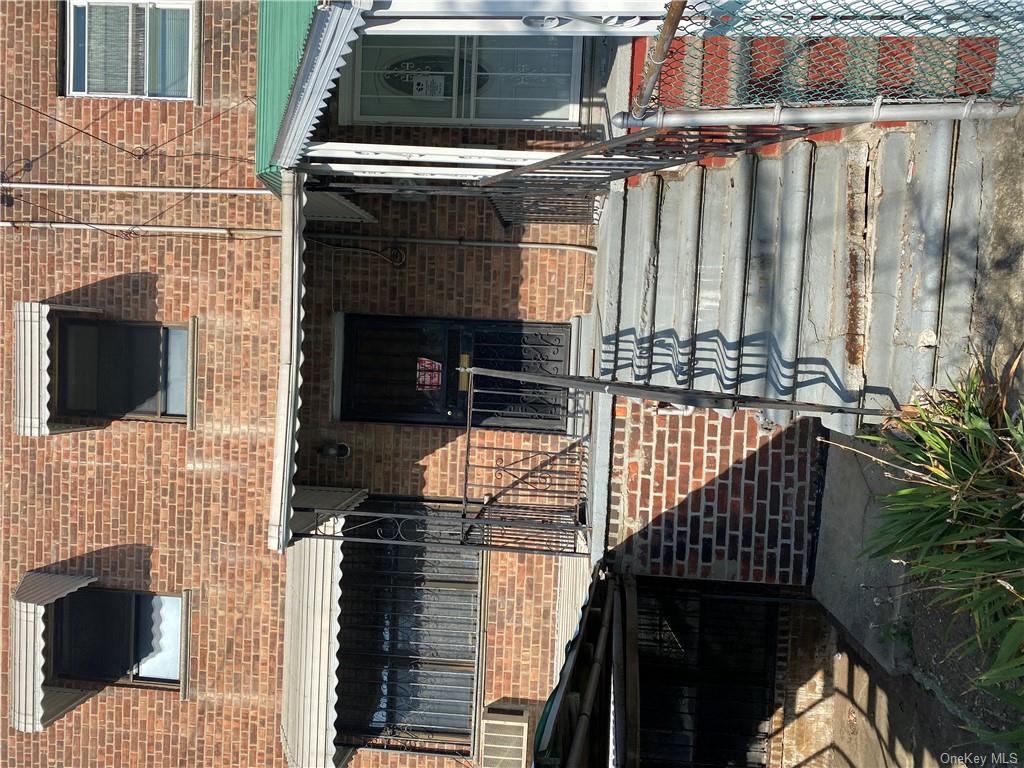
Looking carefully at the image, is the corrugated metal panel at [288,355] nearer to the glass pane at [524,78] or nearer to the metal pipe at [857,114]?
the glass pane at [524,78]

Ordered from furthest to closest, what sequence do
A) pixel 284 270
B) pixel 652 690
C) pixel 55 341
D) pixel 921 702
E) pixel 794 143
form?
1. pixel 652 690
2. pixel 55 341
3. pixel 284 270
4. pixel 921 702
5. pixel 794 143

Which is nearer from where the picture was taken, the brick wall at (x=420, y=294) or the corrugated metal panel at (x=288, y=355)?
the corrugated metal panel at (x=288, y=355)

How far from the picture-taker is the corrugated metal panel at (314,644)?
692 centimetres

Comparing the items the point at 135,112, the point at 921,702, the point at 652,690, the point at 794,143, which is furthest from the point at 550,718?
the point at 135,112

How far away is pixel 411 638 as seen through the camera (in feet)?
26.7

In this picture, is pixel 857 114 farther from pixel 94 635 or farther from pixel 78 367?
pixel 94 635

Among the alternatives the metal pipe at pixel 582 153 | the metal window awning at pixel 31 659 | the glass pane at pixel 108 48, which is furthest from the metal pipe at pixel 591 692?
the glass pane at pixel 108 48

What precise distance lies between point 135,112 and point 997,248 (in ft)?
25.6

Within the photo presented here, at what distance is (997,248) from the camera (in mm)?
3656

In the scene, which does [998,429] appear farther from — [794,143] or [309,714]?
[309,714]

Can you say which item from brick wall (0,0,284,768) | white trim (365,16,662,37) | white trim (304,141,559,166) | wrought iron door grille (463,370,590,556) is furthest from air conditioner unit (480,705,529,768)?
white trim (365,16,662,37)

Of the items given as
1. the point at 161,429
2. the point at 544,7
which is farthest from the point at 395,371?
the point at 544,7

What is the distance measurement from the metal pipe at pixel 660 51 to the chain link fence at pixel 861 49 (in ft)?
0.07

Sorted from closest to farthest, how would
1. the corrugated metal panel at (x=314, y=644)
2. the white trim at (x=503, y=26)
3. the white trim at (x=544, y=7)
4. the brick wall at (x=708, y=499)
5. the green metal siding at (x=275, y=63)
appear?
the white trim at (x=544, y=7)
the white trim at (x=503, y=26)
the green metal siding at (x=275, y=63)
the brick wall at (x=708, y=499)
the corrugated metal panel at (x=314, y=644)
